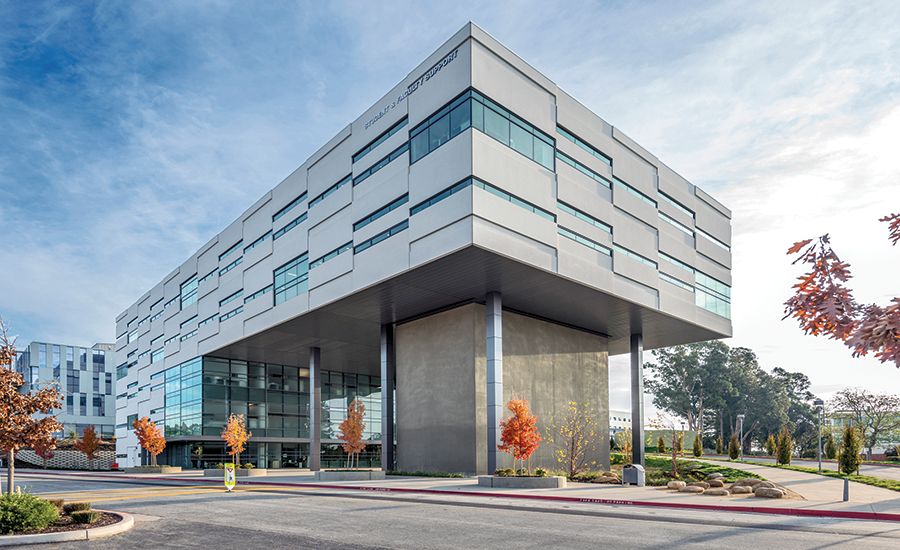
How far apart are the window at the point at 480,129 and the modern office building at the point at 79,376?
11195cm

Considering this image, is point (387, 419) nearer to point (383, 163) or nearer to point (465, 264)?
point (465, 264)

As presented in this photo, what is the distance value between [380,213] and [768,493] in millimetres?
22475

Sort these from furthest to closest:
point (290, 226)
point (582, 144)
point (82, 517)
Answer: point (290, 226)
point (582, 144)
point (82, 517)

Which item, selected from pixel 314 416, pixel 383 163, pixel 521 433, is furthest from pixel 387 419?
pixel 383 163

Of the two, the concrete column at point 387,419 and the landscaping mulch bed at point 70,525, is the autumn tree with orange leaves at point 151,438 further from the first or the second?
the landscaping mulch bed at point 70,525

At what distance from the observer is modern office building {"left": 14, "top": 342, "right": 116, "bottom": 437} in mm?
118250

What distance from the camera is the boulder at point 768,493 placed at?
68.6 feet

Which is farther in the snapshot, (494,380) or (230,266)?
(230,266)

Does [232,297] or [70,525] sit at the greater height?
[232,297]

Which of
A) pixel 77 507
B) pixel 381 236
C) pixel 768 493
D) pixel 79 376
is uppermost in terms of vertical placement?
pixel 381 236

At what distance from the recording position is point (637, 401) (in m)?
43.8

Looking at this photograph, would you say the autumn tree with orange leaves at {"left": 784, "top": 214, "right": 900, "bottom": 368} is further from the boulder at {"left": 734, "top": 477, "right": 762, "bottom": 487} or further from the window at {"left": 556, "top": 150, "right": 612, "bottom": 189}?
the window at {"left": 556, "top": 150, "right": 612, "bottom": 189}

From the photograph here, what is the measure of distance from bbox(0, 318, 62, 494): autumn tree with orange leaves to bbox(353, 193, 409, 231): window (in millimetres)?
19408

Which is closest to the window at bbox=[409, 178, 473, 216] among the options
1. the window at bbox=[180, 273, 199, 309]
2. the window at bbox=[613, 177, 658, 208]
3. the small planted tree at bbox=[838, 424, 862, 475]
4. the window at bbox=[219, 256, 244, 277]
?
the window at bbox=[613, 177, 658, 208]
